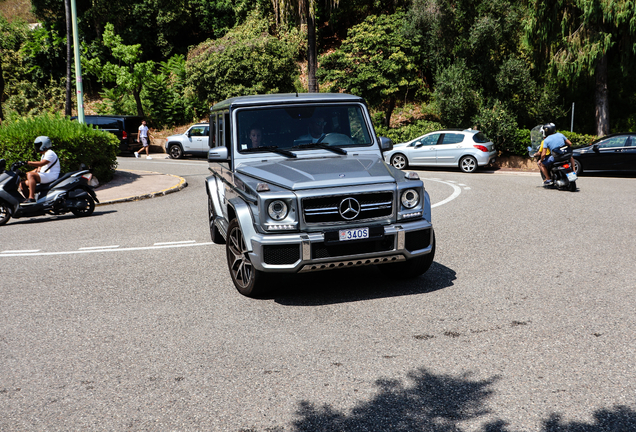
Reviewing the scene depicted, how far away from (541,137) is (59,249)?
1278 centimetres

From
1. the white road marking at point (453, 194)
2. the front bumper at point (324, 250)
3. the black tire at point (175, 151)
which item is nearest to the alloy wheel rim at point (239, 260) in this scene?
the front bumper at point (324, 250)

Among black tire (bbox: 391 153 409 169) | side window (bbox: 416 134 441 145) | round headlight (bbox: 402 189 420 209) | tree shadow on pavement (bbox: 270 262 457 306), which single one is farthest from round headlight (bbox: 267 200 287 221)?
black tire (bbox: 391 153 409 169)

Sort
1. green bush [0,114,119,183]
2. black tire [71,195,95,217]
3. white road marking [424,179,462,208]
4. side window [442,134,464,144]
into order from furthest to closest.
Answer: side window [442,134,464,144]
green bush [0,114,119,183]
white road marking [424,179,462,208]
black tire [71,195,95,217]

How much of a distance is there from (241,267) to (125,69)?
1425 inches

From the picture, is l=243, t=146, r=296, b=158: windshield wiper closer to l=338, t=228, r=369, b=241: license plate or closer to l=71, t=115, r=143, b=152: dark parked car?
l=338, t=228, r=369, b=241: license plate

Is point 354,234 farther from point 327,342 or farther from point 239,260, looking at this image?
point 239,260

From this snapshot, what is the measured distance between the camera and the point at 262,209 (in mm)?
5453

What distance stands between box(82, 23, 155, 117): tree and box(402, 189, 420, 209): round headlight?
35.8 m

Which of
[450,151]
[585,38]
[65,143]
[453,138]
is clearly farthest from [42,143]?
[585,38]

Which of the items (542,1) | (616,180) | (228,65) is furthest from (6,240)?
(228,65)

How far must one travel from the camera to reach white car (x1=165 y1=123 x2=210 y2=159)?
29844mm

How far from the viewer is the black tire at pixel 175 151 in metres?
30.6

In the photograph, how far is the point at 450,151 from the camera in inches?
864

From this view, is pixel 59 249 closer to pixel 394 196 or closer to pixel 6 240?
pixel 6 240
